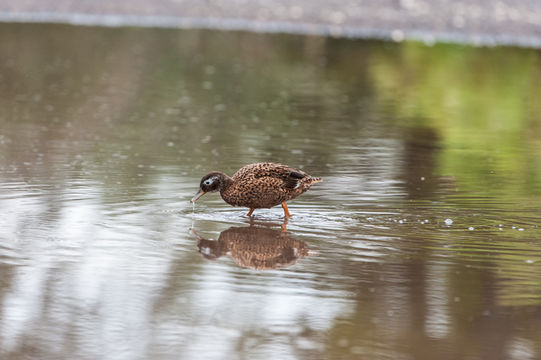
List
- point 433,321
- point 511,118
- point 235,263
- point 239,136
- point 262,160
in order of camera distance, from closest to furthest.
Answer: point 433,321 < point 235,263 < point 262,160 < point 239,136 < point 511,118

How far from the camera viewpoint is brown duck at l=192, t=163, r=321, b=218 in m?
8.81

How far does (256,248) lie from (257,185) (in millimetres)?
970

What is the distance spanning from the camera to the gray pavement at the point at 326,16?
100.0 feet

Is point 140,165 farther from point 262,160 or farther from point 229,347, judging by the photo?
point 229,347

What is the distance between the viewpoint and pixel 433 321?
6.22 meters

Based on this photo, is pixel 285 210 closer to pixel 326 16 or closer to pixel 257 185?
pixel 257 185

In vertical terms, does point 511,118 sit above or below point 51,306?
above

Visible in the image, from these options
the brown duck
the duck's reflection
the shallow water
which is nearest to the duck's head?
the brown duck

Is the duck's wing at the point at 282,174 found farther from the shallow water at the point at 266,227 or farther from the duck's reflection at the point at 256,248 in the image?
the duck's reflection at the point at 256,248

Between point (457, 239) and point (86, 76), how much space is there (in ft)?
41.7

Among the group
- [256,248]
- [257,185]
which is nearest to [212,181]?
[257,185]

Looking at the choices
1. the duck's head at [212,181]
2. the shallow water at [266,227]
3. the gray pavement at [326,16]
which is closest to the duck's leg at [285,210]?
the shallow water at [266,227]

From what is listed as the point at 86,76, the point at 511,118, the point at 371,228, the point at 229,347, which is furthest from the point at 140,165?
the point at 86,76

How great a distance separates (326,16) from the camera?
32.6 metres
